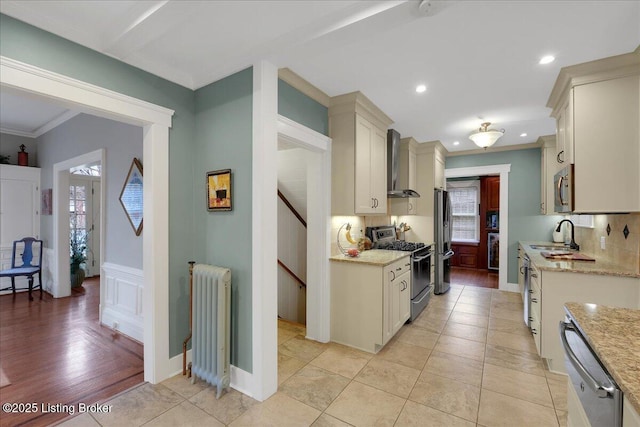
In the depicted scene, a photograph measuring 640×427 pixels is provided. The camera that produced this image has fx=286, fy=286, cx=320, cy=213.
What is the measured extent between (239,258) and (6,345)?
2867 mm

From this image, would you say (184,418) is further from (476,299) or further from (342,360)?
(476,299)

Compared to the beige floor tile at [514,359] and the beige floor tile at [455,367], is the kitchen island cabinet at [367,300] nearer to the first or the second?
the beige floor tile at [455,367]

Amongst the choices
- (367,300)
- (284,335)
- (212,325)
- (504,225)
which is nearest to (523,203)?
(504,225)

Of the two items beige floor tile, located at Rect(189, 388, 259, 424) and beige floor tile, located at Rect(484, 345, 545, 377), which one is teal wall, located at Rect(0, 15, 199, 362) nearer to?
beige floor tile, located at Rect(189, 388, 259, 424)

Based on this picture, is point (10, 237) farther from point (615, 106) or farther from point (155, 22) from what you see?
point (615, 106)

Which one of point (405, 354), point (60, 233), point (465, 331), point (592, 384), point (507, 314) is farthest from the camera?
point (60, 233)

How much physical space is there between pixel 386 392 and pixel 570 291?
1787mm

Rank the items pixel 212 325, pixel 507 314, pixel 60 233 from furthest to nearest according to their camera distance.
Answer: pixel 60 233 → pixel 507 314 → pixel 212 325

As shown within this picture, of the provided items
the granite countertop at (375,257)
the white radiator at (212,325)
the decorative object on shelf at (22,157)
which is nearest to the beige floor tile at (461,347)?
the granite countertop at (375,257)

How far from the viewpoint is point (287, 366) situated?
8.54ft

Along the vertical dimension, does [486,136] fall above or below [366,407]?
above

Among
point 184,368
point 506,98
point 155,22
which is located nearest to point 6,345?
point 184,368

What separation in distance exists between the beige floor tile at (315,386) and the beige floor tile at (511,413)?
1.00 m

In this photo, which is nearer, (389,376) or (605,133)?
(605,133)
